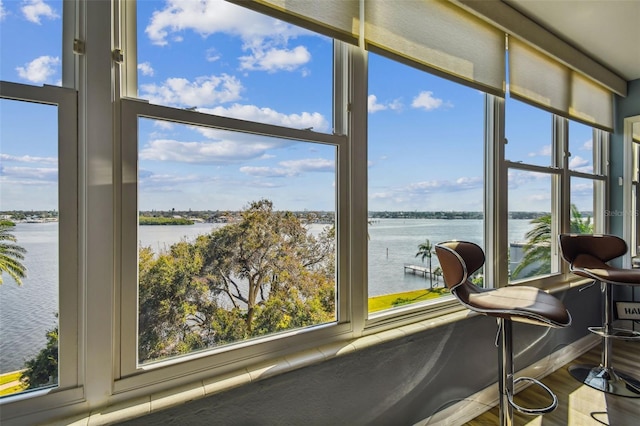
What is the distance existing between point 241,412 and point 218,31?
143 centimetres

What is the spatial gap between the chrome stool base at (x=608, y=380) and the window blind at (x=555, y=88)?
204 centimetres

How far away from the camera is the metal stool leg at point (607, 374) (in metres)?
2.19

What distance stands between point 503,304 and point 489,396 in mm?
1034

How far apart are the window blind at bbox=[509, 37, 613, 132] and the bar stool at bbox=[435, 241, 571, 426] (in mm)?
1377

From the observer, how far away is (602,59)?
9.14 feet

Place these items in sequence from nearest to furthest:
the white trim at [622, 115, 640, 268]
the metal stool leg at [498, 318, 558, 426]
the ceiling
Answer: the metal stool leg at [498, 318, 558, 426]
the ceiling
the white trim at [622, 115, 640, 268]

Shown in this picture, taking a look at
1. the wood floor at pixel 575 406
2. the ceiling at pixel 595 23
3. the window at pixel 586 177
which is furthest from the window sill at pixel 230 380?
the window at pixel 586 177

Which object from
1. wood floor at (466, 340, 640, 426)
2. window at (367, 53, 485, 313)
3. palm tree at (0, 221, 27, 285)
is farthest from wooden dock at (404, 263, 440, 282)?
palm tree at (0, 221, 27, 285)

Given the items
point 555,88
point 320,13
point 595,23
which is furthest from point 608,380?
point 320,13

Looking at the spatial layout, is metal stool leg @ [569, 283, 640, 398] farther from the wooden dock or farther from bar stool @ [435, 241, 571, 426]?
the wooden dock

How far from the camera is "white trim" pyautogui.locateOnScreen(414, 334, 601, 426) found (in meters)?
1.73

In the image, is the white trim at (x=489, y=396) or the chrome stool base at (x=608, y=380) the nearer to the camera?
the white trim at (x=489, y=396)

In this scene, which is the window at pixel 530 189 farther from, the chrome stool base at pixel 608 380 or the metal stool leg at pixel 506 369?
the metal stool leg at pixel 506 369

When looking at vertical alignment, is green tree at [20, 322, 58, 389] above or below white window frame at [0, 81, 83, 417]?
below
